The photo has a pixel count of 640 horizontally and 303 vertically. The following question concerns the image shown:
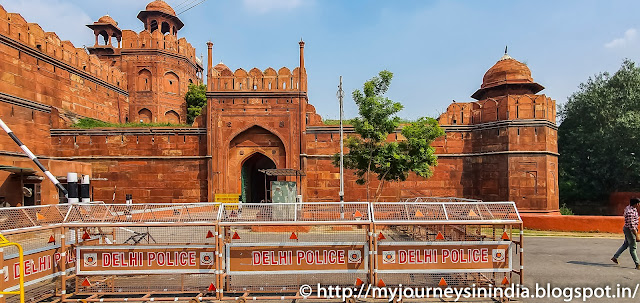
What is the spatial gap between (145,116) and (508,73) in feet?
85.1

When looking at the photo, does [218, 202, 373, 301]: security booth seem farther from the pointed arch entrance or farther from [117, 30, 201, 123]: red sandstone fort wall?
[117, 30, 201, 123]: red sandstone fort wall

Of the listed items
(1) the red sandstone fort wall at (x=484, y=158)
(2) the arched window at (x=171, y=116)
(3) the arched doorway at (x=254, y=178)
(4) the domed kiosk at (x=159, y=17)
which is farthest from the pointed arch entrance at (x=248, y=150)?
(4) the domed kiosk at (x=159, y=17)

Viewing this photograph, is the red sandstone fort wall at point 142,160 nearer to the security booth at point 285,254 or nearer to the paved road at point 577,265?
the security booth at point 285,254

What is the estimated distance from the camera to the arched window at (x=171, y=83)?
32438mm

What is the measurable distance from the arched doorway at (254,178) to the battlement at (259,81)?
3859mm

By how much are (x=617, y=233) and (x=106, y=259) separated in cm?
1714

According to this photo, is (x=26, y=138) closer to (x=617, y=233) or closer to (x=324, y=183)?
(x=324, y=183)

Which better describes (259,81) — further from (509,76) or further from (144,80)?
(144,80)

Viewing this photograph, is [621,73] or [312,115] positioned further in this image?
[621,73]

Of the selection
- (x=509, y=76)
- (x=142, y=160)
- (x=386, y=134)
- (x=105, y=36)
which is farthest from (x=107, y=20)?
(x=509, y=76)

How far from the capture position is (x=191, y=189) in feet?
71.4

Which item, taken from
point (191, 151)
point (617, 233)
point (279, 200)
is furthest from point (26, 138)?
point (617, 233)

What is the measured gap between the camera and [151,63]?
31.1 m

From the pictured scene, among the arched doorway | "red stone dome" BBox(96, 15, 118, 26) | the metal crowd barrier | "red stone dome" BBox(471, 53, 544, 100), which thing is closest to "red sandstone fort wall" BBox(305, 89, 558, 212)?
"red stone dome" BBox(471, 53, 544, 100)
